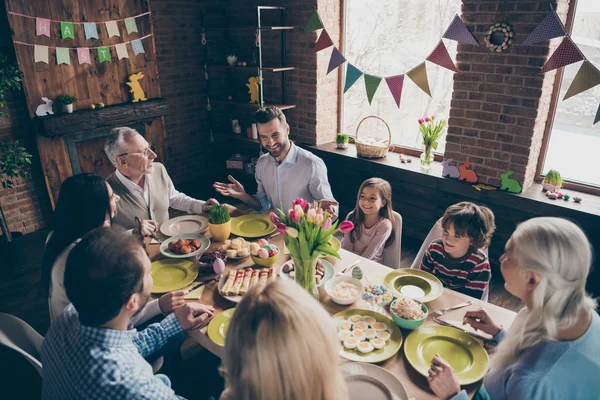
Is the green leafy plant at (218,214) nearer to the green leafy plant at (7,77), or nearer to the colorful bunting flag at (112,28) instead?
the green leafy plant at (7,77)

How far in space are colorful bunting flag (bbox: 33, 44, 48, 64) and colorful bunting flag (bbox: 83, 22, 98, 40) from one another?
1.34 feet

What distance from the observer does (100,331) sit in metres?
1.21

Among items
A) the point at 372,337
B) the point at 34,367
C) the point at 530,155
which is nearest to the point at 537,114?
the point at 530,155

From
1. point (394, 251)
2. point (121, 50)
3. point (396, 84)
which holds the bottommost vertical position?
point (394, 251)

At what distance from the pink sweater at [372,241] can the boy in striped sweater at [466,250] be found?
0.35 metres

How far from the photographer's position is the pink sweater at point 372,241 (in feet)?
7.72

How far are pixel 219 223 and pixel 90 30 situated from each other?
3.08 m

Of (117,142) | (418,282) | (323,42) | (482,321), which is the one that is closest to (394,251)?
(418,282)

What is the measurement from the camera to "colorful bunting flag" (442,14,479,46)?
3.02 metres

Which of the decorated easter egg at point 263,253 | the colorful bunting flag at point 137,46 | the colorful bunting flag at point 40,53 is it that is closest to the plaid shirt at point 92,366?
the decorated easter egg at point 263,253

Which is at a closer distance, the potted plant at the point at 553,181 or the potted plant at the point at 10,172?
the potted plant at the point at 553,181

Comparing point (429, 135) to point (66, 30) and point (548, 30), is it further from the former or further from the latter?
point (66, 30)

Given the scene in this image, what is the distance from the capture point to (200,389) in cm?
228

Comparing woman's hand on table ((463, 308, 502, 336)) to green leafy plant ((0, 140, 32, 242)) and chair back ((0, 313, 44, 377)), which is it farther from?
green leafy plant ((0, 140, 32, 242))
